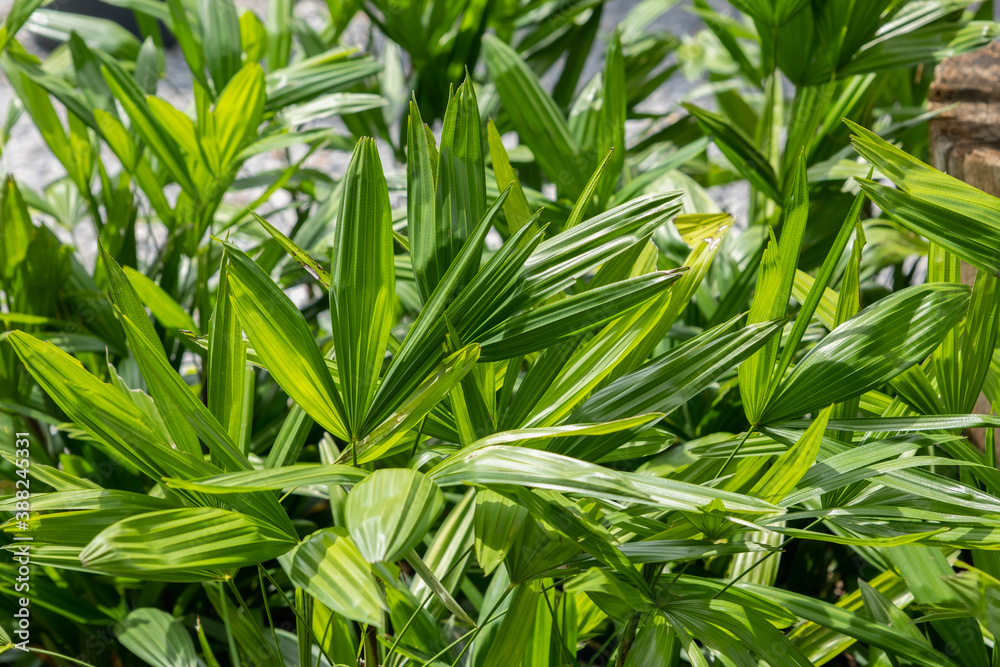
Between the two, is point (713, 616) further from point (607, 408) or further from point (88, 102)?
point (88, 102)

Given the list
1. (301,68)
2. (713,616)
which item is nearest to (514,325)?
(713,616)

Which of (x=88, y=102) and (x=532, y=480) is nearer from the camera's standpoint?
(x=532, y=480)

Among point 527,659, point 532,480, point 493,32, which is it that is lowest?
point 527,659

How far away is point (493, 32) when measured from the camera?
43.9 inches

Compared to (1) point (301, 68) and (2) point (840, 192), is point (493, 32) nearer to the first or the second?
(1) point (301, 68)

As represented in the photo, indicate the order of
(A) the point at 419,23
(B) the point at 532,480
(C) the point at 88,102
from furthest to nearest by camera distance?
(A) the point at 419,23, (C) the point at 88,102, (B) the point at 532,480

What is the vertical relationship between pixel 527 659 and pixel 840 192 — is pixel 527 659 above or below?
below

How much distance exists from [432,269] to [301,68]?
A: 51 centimetres

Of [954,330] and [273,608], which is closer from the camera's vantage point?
[954,330]

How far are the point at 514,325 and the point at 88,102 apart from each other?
654mm

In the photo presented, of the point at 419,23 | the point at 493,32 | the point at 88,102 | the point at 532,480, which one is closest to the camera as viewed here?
the point at 532,480

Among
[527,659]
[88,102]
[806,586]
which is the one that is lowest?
[806,586]

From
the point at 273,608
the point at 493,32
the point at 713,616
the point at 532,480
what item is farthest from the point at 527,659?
the point at 493,32

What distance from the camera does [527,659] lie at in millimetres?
503
